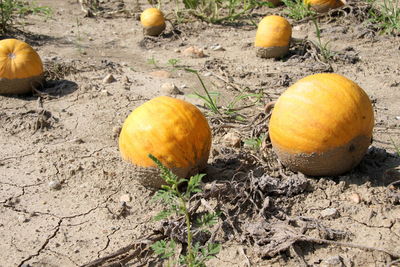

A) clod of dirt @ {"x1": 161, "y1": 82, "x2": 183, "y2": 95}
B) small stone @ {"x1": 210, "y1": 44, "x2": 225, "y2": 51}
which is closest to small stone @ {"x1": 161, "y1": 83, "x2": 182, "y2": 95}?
clod of dirt @ {"x1": 161, "y1": 82, "x2": 183, "y2": 95}

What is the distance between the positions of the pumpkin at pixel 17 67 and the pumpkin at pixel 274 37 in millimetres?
2901

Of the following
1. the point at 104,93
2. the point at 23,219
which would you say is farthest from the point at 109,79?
the point at 23,219

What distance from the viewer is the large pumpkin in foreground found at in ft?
10.9

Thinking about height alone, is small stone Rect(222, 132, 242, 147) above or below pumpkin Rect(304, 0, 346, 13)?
above

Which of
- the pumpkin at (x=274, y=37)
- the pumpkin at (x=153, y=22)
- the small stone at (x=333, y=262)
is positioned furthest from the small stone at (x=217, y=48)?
the small stone at (x=333, y=262)

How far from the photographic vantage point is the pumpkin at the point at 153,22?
7969 millimetres

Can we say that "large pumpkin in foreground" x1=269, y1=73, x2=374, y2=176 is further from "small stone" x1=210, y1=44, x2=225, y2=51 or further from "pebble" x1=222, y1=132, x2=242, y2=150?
"small stone" x1=210, y1=44, x2=225, y2=51

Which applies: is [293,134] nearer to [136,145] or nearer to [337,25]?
[136,145]

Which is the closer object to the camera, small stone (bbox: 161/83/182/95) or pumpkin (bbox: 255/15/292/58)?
small stone (bbox: 161/83/182/95)

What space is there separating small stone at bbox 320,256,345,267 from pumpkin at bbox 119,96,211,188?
1153 mm

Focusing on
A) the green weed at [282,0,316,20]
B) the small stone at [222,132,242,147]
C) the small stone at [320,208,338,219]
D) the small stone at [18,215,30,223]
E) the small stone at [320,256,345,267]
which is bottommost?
the green weed at [282,0,316,20]

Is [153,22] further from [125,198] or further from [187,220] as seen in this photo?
[187,220]

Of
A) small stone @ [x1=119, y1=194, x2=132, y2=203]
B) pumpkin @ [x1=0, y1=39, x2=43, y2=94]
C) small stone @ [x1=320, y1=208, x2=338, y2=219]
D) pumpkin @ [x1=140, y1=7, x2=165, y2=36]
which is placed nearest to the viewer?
small stone @ [x1=320, y1=208, x2=338, y2=219]

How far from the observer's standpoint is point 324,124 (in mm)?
3316
